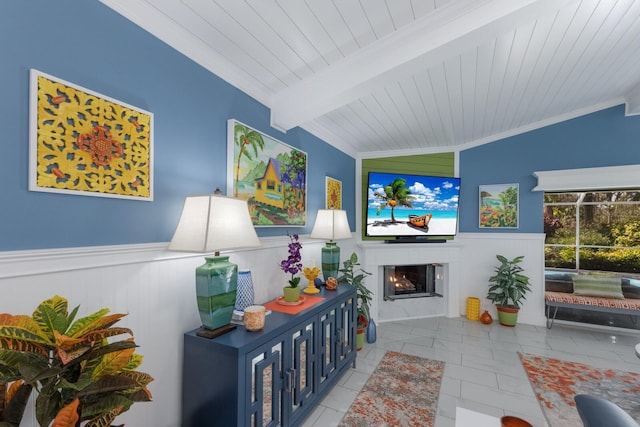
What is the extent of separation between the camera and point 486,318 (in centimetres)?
385

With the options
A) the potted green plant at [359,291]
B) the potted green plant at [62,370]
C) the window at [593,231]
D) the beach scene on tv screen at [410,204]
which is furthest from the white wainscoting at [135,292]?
the window at [593,231]

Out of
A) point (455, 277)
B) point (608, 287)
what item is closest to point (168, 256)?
point (455, 277)

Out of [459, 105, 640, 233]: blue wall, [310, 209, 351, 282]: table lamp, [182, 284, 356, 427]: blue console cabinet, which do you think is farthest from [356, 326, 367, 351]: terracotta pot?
[459, 105, 640, 233]: blue wall

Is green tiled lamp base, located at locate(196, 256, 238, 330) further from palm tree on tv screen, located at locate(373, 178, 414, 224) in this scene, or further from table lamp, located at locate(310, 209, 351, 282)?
palm tree on tv screen, located at locate(373, 178, 414, 224)

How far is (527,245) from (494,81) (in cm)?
244

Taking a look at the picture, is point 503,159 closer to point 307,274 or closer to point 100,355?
point 307,274

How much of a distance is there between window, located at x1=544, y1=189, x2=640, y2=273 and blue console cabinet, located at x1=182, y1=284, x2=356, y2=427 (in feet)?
16.0

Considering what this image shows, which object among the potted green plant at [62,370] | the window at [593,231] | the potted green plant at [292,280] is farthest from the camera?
the window at [593,231]

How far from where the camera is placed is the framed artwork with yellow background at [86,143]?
1.04m

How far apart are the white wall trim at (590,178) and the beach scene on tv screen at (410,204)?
103cm

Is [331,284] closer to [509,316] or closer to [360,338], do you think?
[360,338]

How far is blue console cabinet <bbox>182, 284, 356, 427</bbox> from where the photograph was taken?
1360mm

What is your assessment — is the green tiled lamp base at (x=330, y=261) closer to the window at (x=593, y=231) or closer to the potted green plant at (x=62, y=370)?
the potted green plant at (x=62, y=370)

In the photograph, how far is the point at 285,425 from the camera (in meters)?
1.68
